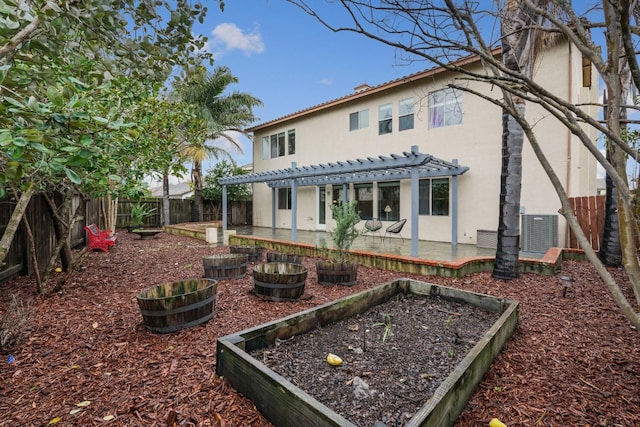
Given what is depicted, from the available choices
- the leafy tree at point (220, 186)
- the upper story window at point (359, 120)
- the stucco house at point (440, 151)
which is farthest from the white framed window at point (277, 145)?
the upper story window at point (359, 120)

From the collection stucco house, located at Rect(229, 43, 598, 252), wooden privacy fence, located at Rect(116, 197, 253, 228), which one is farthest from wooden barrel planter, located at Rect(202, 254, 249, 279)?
wooden privacy fence, located at Rect(116, 197, 253, 228)

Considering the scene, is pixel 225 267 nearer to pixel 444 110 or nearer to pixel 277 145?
pixel 444 110

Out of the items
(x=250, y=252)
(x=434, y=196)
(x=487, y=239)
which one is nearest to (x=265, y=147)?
(x=434, y=196)

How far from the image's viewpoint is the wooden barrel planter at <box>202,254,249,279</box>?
510 cm

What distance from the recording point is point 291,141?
48.7 ft

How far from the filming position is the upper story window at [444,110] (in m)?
9.37

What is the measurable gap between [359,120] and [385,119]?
4.02 feet

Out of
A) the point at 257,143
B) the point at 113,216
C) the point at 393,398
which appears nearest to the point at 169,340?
the point at 393,398

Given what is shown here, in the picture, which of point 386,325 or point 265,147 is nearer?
point 386,325

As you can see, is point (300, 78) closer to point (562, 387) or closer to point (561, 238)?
point (561, 238)

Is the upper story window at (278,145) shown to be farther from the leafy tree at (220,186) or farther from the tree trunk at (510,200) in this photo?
the tree trunk at (510,200)

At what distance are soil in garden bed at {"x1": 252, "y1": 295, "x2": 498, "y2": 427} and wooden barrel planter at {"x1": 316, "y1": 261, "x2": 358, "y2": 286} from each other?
124 centimetres

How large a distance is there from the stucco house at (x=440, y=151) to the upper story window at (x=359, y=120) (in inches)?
1.5

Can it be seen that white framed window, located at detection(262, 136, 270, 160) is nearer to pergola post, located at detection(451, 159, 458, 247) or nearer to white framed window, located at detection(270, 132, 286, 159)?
white framed window, located at detection(270, 132, 286, 159)
